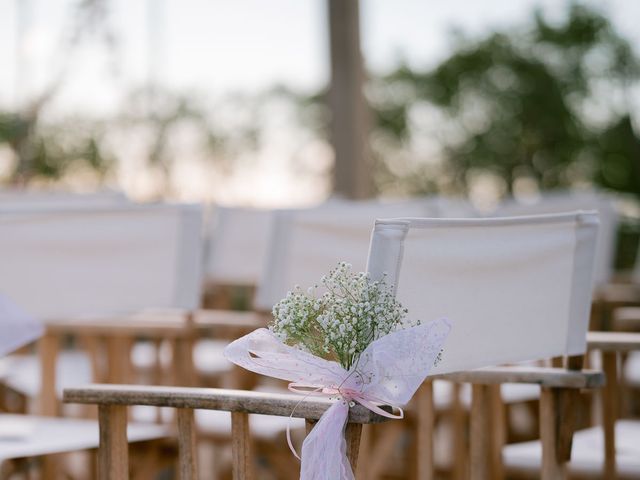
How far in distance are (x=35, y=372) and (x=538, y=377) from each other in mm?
2088

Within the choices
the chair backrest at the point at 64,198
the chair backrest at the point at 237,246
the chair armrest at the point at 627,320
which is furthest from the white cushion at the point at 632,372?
the chair backrest at the point at 64,198

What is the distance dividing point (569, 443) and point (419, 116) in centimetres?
1122

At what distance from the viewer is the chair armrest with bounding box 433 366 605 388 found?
6.17 feet

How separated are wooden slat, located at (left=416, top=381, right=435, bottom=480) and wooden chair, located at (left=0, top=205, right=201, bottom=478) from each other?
0.74 m

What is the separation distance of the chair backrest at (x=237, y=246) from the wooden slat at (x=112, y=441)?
2.31 m

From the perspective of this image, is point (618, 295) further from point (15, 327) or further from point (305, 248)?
point (15, 327)

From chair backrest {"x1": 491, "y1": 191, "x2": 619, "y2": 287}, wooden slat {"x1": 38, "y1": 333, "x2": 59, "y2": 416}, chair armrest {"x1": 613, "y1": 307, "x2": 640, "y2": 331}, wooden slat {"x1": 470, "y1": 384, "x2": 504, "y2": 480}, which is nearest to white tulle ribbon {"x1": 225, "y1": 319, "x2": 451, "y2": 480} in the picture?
wooden slat {"x1": 470, "y1": 384, "x2": 504, "y2": 480}

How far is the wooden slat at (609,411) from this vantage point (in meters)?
2.14

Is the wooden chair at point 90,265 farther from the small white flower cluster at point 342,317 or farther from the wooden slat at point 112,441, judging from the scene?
the small white flower cluster at point 342,317

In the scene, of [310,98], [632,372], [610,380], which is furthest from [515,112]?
[610,380]

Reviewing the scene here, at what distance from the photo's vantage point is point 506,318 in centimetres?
177

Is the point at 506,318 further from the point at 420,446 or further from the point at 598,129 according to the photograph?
the point at 598,129

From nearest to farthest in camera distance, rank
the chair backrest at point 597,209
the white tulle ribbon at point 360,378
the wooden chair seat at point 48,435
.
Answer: the white tulle ribbon at point 360,378, the wooden chair seat at point 48,435, the chair backrest at point 597,209

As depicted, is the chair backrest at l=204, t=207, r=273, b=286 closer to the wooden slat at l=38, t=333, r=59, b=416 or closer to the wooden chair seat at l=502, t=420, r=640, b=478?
the wooden slat at l=38, t=333, r=59, b=416
